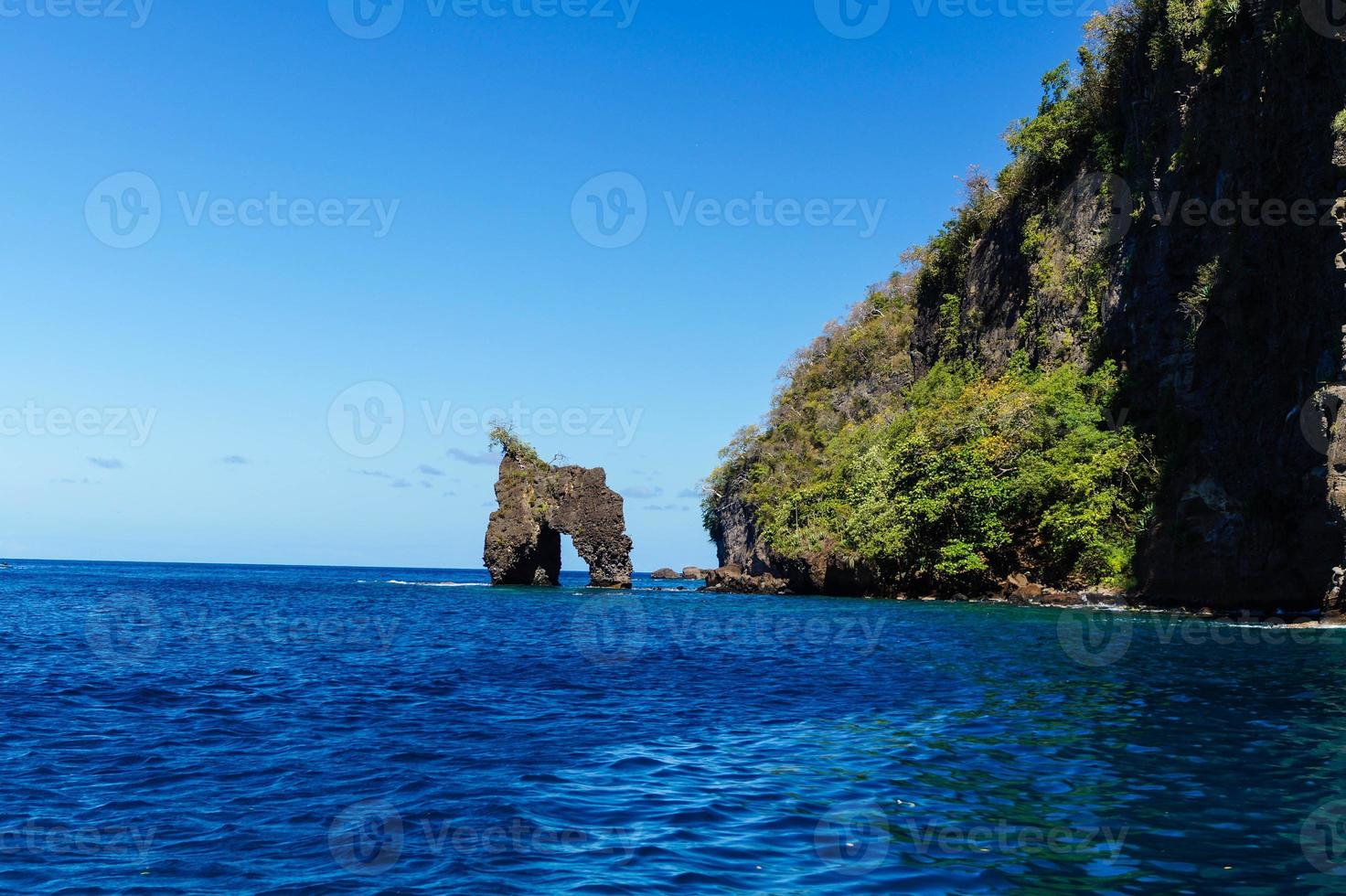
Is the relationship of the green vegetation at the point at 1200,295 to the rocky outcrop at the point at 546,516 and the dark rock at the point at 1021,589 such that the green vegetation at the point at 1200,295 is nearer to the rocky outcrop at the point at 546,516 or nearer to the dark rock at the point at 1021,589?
the dark rock at the point at 1021,589

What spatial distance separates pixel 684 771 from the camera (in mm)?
13570

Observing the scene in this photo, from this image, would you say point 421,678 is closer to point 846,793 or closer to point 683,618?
point 846,793

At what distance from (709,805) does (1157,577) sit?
Answer: 4327 centimetres

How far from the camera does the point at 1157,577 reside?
155 ft

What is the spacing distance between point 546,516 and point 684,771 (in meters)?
78.2

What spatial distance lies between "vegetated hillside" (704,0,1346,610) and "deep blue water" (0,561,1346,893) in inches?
666

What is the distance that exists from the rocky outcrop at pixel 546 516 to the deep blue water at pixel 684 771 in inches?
2402

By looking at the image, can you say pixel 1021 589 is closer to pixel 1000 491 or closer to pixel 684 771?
pixel 1000 491

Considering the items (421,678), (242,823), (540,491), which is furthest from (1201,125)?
(540,491)

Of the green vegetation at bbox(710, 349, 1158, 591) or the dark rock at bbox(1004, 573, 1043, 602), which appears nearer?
the green vegetation at bbox(710, 349, 1158, 591)

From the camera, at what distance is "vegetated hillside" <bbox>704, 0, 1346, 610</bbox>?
39906mm

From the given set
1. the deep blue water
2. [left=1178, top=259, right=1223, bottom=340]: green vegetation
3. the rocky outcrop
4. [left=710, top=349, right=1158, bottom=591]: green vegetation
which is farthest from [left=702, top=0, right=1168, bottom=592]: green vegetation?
the deep blue water

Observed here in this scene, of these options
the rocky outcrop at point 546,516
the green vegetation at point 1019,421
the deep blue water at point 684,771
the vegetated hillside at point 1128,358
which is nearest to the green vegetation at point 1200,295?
the vegetated hillside at point 1128,358

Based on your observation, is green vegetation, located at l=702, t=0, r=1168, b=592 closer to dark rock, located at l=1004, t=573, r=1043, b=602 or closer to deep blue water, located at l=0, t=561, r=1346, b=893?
dark rock, located at l=1004, t=573, r=1043, b=602
